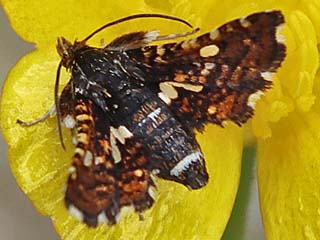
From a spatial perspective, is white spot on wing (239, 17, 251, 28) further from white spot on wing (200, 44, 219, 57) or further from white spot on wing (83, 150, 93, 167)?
white spot on wing (83, 150, 93, 167)

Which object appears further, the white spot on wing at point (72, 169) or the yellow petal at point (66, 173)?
the yellow petal at point (66, 173)

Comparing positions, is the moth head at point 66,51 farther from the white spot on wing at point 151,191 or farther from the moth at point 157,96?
the white spot on wing at point 151,191

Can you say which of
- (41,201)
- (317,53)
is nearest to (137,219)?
(41,201)

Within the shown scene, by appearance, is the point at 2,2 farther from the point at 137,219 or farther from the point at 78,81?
the point at 137,219

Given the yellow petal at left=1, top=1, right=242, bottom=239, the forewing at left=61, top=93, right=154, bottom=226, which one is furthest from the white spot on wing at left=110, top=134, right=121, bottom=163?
the yellow petal at left=1, top=1, right=242, bottom=239

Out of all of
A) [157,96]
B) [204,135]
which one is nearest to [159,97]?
[157,96]

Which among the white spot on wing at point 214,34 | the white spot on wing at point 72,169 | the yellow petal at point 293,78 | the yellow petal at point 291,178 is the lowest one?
the yellow petal at point 291,178

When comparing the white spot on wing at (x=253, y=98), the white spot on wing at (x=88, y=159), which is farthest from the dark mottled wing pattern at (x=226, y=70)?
the white spot on wing at (x=88, y=159)
